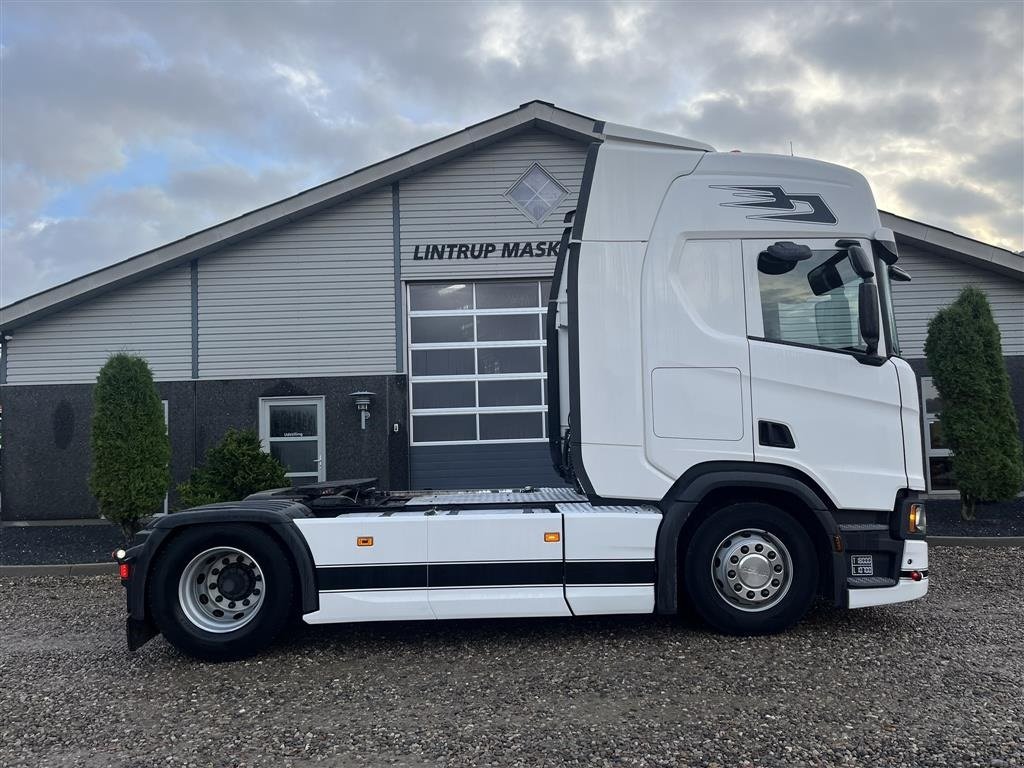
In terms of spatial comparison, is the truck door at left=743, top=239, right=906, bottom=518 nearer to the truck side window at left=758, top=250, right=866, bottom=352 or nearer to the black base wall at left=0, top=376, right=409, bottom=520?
the truck side window at left=758, top=250, right=866, bottom=352

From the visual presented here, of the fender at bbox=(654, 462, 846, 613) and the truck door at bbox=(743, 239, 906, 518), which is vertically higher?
the truck door at bbox=(743, 239, 906, 518)

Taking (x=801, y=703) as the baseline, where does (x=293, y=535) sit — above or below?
above

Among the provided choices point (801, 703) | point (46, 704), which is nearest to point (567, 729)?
point (801, 703)

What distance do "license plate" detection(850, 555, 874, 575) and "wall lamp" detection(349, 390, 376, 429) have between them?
8331 millimetres

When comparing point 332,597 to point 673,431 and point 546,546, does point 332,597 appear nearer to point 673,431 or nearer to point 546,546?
point 546,546

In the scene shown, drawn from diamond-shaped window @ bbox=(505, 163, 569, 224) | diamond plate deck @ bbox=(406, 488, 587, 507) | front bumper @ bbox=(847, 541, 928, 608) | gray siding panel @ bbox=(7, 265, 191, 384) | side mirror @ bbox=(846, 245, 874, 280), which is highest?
diamond-shaped window @ bbox=(505, 163, 569, 224)

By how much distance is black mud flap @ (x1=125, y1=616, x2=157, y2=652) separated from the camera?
5.23m

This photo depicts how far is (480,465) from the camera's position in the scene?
12.6 metres

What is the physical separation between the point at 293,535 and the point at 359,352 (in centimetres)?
756

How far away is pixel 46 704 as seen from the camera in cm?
455

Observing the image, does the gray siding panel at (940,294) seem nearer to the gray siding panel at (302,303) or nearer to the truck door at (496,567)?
the gray siding panel at (302,303)

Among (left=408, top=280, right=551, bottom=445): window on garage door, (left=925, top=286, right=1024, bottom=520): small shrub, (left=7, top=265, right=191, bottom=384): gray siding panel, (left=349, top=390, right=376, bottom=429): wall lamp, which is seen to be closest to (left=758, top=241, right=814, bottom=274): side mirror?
(left=925, top=286, right=1024, bottom=520): small shrub

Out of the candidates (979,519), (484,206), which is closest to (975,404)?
(979,519)

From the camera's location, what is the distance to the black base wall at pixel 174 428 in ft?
40.9
